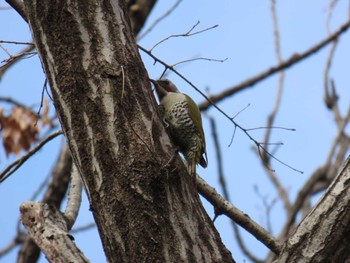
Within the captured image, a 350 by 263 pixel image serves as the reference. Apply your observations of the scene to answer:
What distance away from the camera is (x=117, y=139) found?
9.65 ft

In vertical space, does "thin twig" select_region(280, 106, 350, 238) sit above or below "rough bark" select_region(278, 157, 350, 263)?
above

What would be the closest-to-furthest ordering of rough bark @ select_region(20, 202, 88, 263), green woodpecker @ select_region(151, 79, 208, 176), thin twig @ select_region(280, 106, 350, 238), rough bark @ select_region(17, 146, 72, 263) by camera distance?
1. rough bark @ select_region(20, 202, 88, 263)
2. green woodpecker @ select_region(151, 79, 208, 176)
3. rough bark @ select_region(17, 146, 72, 263)
4. thin twig @ select_region(280, 106, 350, 238)

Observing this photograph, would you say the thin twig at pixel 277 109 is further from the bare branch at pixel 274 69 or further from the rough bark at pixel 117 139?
the rough bark at pixel 117 139

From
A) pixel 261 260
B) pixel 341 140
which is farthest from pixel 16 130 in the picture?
pixel 341 140

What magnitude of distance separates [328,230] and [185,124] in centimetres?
195

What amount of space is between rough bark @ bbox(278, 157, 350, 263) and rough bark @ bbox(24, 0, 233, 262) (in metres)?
0.33

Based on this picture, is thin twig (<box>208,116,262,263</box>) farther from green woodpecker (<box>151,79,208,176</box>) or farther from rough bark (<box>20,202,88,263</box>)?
rough bark (<box>20,202,88,263</box>)

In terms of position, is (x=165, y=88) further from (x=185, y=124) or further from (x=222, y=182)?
(x=222, y=182)

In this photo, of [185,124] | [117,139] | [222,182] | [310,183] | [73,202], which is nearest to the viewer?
[117,139]

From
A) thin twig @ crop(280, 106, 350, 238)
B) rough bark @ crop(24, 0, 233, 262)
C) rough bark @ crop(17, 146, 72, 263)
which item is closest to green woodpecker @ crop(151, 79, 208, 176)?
rough bark @ crop(24, 0, 233, 262)

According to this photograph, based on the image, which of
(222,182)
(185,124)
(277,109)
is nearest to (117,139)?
(185,124)

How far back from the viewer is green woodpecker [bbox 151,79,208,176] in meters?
4.39

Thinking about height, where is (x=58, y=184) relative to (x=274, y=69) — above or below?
below

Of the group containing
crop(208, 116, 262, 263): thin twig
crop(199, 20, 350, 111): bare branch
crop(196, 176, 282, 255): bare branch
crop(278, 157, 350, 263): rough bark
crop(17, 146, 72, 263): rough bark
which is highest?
crop(199, 20, 350, 111): bare branch
